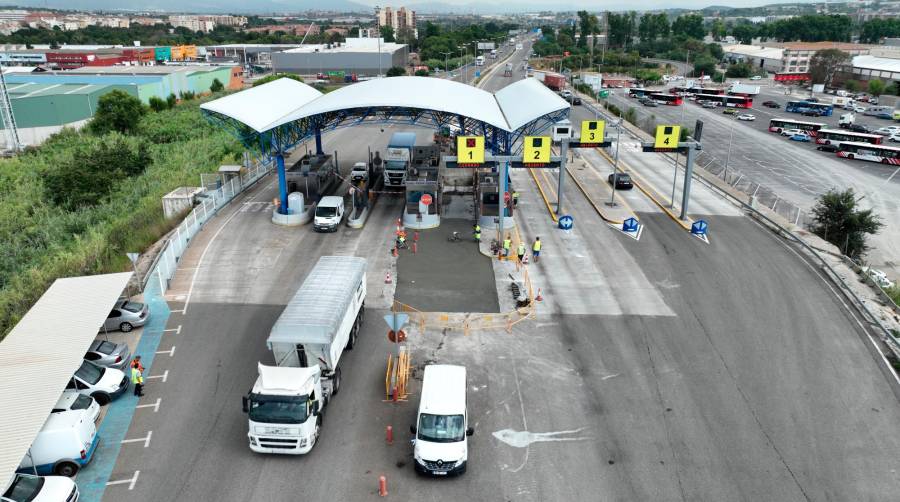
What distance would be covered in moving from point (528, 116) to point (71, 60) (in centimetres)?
13926

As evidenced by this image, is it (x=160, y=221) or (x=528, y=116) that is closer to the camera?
(x=160, y=221)

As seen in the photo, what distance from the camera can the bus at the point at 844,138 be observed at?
65250 millimetres

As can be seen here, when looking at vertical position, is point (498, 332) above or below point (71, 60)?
below

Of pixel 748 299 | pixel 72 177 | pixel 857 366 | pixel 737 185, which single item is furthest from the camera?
pixel 737 185

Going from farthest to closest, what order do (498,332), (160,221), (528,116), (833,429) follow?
(528,116) → (160,221) → (498,332) → (833,429)

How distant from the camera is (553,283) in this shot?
28859 mm

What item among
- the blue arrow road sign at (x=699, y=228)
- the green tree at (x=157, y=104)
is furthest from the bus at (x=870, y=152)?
the green tree at (x=157, y=104)

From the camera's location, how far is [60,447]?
52.4 ft

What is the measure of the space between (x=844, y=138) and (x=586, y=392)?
63.6 metres

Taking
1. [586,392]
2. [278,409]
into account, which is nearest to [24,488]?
[278,409]

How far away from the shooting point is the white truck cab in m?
16.6

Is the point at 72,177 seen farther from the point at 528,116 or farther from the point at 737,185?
the point at 737,185

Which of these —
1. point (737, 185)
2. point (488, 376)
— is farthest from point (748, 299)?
point (737, 185)

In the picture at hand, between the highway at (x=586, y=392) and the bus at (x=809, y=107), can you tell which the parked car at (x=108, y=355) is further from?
the bus at (x=809, y=107)
